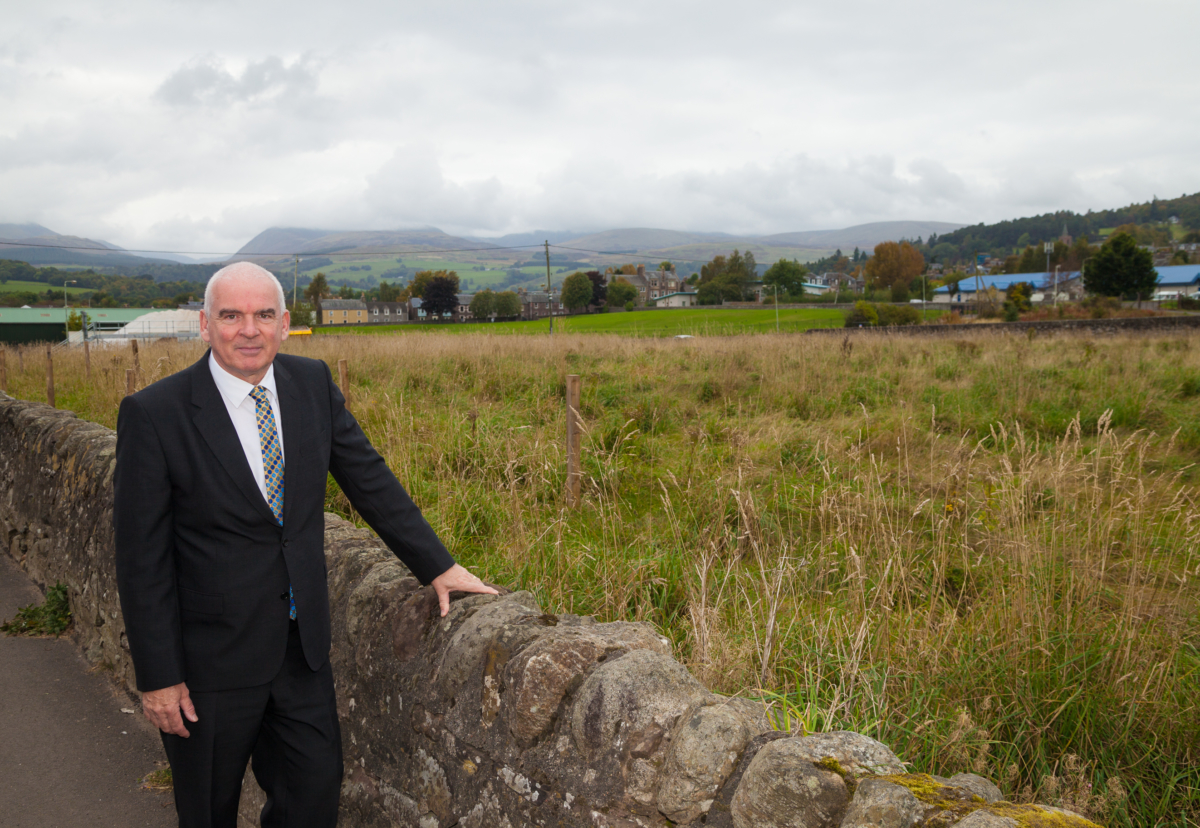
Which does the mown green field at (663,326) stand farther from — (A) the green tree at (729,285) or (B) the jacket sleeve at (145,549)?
(A) the green tree at (729,285)

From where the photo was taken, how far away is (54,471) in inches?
195

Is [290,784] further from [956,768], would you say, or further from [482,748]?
[956,768]

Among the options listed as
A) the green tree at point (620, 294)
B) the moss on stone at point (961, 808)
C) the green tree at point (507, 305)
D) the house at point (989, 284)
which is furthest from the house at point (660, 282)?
the moss on stone at point (961, 808)

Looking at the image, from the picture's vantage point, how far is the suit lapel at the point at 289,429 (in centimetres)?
213

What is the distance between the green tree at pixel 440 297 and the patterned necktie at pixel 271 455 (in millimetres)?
96585

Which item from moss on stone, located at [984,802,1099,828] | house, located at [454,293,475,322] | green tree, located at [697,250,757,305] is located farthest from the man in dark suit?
house, located at [454,293,475,322]

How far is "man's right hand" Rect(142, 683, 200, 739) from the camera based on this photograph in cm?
196

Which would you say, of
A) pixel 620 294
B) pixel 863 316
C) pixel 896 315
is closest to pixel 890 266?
pixel 620 294

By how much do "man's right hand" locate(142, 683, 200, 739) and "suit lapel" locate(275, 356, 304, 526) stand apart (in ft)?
1.70

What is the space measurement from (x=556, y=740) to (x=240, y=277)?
59.9 inches

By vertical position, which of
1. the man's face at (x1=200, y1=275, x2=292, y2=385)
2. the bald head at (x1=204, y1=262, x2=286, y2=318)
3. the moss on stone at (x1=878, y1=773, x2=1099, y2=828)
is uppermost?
the bald head at (x1=204, y1=262, x2=286, y2=318)

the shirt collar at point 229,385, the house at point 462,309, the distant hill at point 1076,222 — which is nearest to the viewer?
the shirt collar at point 229,385

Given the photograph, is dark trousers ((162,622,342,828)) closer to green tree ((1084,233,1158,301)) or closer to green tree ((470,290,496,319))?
green tree ((1084,233,1158,301))

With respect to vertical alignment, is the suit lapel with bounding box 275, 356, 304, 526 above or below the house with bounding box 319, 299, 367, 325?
below
